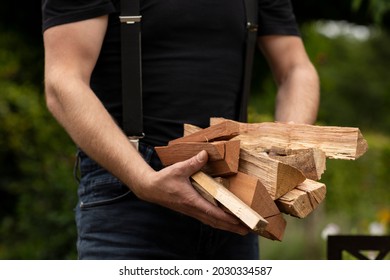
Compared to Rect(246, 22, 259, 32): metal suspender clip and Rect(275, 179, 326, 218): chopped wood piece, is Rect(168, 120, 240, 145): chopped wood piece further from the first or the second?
Rect(246, 22, 259, 32): metal suspender clip

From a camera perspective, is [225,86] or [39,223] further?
[39,223]

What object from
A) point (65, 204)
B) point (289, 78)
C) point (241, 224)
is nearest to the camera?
point (241, 224)

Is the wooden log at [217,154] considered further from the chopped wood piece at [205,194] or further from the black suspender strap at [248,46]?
the black suspender strap at [248,46]

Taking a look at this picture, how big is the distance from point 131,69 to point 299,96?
2.25 feet

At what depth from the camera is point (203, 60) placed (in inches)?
99.8

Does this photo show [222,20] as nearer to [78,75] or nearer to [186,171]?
[78,75]

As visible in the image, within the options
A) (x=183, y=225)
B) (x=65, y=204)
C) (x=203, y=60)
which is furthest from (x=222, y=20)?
(x=65, y=204)

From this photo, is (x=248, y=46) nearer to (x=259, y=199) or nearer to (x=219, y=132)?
(x=219, y=132)

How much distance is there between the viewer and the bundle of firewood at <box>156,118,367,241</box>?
2018mm

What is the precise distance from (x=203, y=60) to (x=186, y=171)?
0.57m

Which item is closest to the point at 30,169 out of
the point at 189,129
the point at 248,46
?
the point at 248,46

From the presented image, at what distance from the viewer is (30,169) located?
608cm

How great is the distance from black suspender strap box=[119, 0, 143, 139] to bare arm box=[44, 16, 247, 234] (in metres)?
0.07
